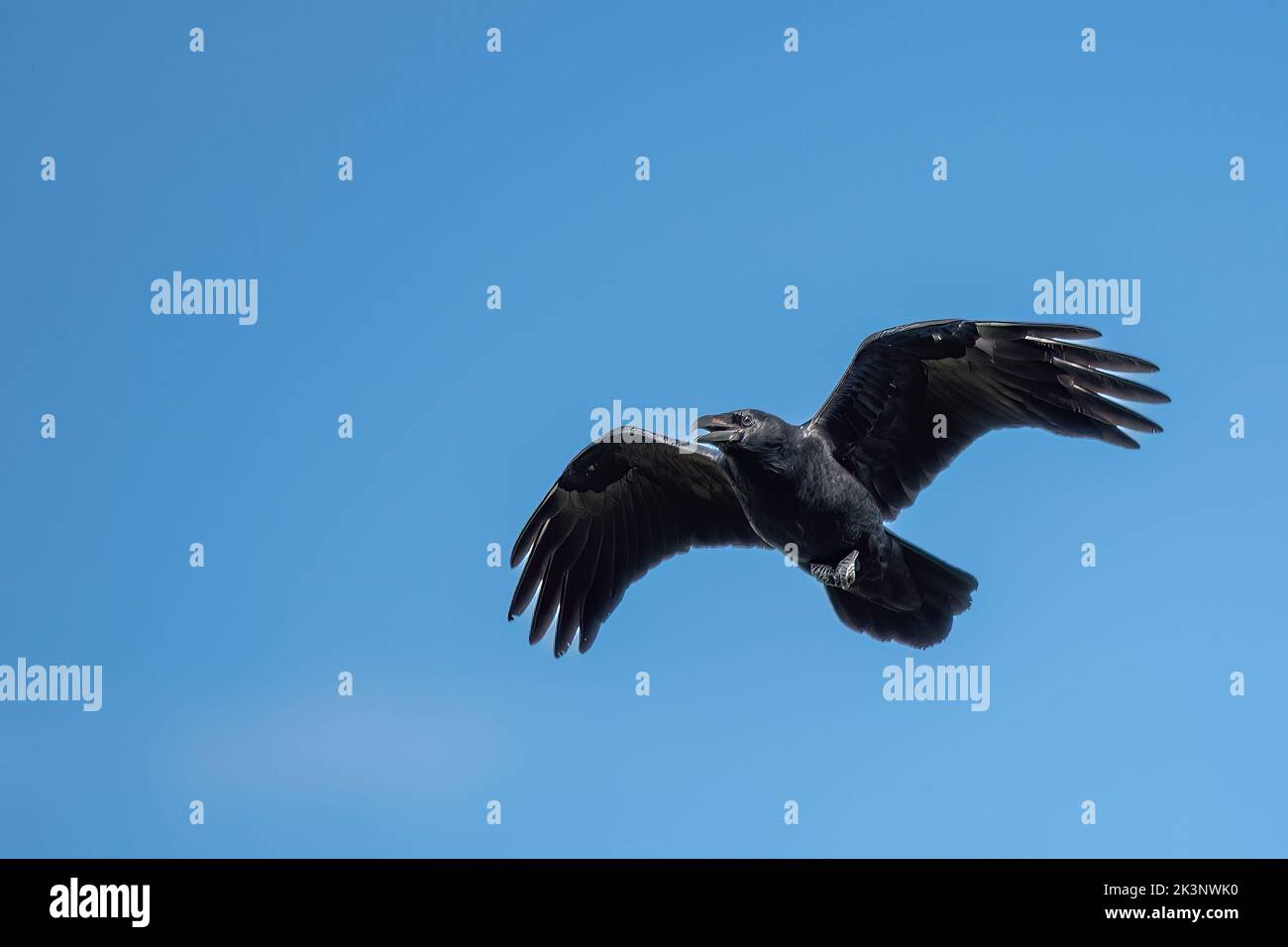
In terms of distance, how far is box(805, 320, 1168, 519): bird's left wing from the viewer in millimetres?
13352

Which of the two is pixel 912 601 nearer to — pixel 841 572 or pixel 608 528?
pixel 841 572

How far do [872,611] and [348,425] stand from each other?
7323mm

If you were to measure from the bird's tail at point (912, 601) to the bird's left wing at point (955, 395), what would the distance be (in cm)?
77

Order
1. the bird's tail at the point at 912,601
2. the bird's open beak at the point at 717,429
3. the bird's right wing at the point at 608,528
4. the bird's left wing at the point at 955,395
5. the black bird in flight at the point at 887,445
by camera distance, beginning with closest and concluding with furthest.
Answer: the bird's open beak at the point at 717,429
the black bird in flight at the point at 887,445
the bird's left wing at the point at 955,395
the bird's tail at the point at 912,601
the bird's right wing at the point at 608,528

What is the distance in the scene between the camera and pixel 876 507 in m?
13.8

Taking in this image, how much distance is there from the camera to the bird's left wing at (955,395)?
13.4 metres

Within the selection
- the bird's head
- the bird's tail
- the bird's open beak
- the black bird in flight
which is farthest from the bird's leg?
the bird's open beak

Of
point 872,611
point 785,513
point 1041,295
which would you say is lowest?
point 872,611

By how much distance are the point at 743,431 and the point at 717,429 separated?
243mm

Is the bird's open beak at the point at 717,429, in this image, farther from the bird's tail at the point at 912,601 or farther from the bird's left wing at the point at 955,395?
the bird's tail at the point at 912,601

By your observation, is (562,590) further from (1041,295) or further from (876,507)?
(1041,295)

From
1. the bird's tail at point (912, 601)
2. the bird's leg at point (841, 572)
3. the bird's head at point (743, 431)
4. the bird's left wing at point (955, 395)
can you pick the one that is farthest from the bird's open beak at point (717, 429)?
the bird's tail at point (912, 601)

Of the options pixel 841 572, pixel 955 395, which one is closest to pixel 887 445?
pixel 955 395
